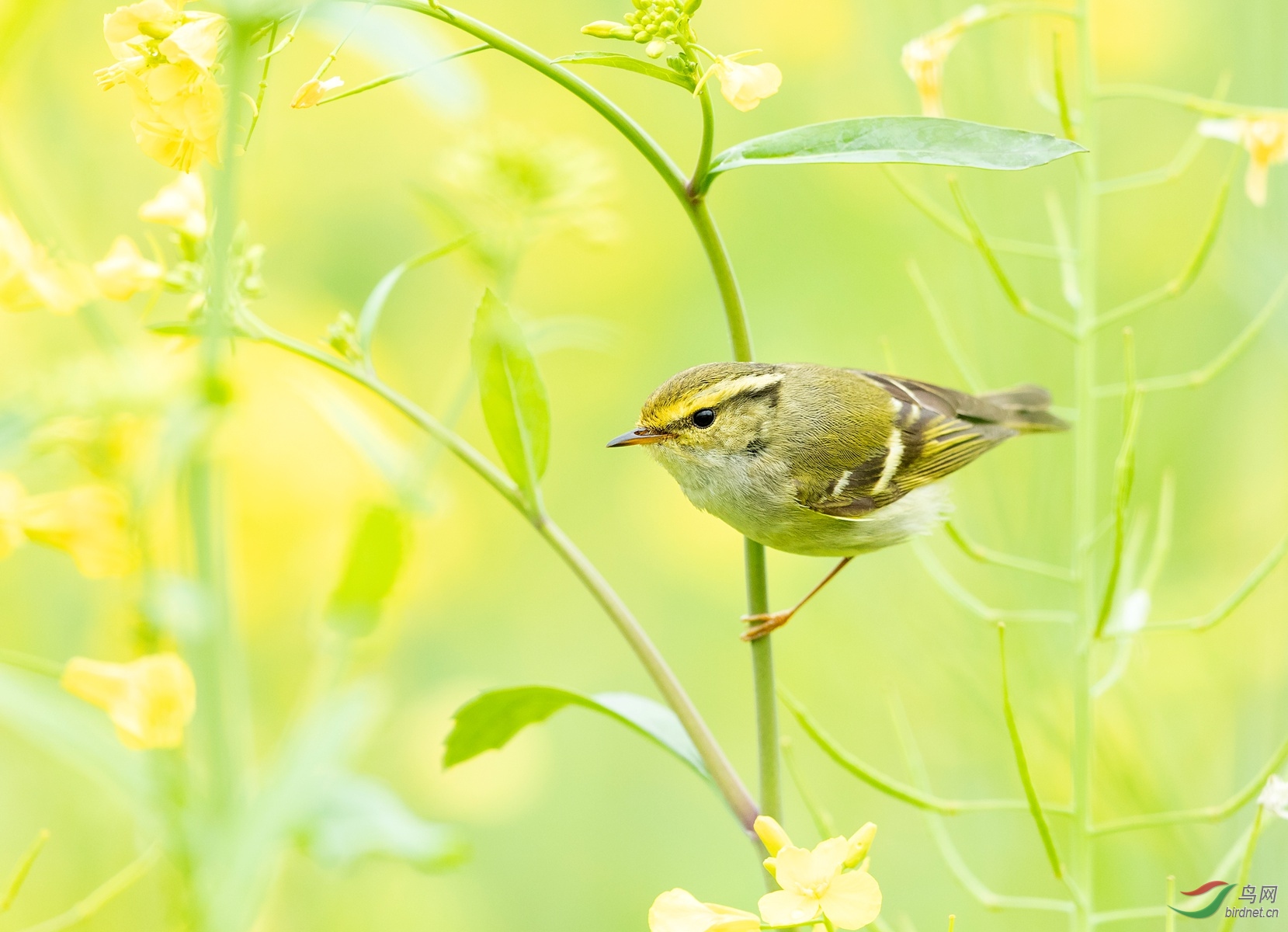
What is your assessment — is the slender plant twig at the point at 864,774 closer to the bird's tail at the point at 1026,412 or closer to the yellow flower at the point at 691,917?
the yellow flower at the point at 691,917

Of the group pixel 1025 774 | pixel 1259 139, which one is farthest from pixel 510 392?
pixel 1259 139

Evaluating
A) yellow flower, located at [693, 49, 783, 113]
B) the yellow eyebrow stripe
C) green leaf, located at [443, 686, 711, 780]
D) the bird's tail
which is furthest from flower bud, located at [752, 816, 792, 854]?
the bird's tail

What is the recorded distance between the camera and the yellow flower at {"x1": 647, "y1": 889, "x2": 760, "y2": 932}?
1.20 metres

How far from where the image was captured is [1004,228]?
334 centimetres

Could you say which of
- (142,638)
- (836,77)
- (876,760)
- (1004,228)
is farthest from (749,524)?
(836,77)

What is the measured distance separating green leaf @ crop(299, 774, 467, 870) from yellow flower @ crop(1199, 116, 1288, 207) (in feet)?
5.31

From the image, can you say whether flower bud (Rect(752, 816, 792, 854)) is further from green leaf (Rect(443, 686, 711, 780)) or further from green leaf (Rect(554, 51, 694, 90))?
green leaf (Rect(554, 51, 694, 90))

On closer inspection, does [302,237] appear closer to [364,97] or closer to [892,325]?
[364,97]

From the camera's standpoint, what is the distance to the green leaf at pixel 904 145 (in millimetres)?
1114

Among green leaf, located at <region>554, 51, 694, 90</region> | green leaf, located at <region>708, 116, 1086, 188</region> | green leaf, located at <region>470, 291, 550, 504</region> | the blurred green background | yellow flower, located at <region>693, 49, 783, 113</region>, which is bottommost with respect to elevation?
the blurred green background

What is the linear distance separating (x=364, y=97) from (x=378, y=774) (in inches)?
130

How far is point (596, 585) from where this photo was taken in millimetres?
1371

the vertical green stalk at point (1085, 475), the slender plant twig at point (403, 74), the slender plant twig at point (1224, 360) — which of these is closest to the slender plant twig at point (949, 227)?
the vertical green stalk at point (1085, 475)

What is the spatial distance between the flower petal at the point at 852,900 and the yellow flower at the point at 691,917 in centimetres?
10
